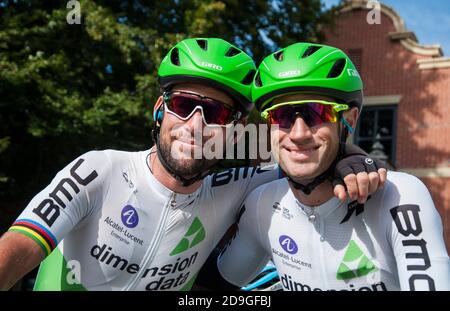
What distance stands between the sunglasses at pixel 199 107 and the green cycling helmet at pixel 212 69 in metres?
0.09

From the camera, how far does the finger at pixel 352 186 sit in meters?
2.63

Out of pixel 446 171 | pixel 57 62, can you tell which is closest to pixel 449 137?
pixel 446 171

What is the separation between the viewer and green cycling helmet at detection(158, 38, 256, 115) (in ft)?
10.5

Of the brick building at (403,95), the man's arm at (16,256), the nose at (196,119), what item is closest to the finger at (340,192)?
the nose at (196,119)

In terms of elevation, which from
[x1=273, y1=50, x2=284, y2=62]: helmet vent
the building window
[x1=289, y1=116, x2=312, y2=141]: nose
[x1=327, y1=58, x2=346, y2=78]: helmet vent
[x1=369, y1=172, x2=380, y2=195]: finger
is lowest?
the building window

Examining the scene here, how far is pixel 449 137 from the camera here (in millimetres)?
17875

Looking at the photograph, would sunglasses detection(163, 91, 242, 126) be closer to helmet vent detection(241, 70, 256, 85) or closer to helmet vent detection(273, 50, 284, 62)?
helmet vent detection(241, 70, 256, 85)

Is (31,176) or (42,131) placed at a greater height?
(42,131)

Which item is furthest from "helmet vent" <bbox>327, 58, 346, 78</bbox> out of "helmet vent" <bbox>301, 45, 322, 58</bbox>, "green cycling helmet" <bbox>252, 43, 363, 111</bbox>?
"helmet vent" <bbox>301, 45, 322, 58</bbox>

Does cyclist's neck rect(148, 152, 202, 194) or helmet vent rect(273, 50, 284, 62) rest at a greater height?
helmet vent rect(273, 50, 284, 62)
